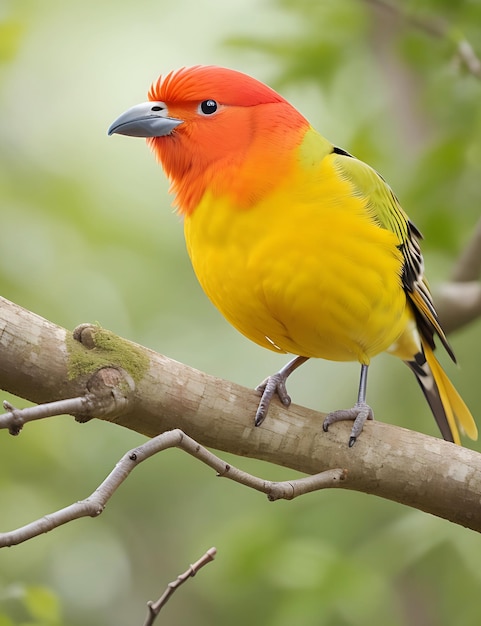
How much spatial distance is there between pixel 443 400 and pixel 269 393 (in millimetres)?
1536

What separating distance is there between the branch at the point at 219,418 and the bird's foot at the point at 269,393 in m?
0.03

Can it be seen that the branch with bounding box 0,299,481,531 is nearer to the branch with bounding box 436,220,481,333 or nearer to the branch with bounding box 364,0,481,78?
the branch with bounding box 436,220,481,333

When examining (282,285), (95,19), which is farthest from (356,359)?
(95,19)

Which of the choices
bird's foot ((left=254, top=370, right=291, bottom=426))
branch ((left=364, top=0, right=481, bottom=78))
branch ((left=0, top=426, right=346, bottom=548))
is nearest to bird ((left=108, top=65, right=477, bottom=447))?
bird's foot ((left=254, top=370, right=291, bottom=426))

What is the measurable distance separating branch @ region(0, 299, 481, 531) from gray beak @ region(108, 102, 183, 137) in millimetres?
987

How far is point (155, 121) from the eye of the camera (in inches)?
136

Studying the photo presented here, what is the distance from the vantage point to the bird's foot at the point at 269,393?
301cm

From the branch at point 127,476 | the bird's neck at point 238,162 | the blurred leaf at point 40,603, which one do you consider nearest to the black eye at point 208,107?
the bird's neck at point 238,162

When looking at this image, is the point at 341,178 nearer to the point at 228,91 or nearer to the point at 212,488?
the point at 228,91

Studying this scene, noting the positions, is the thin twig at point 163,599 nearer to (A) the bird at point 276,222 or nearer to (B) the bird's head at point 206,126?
(A) the bird at point 276,222

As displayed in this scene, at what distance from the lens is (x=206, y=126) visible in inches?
135

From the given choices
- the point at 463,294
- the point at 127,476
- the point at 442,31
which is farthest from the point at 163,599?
the point at 442,31

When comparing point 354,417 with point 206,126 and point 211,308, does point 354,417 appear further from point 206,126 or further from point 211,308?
point 211,308

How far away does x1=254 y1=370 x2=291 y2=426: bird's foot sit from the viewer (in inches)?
118
